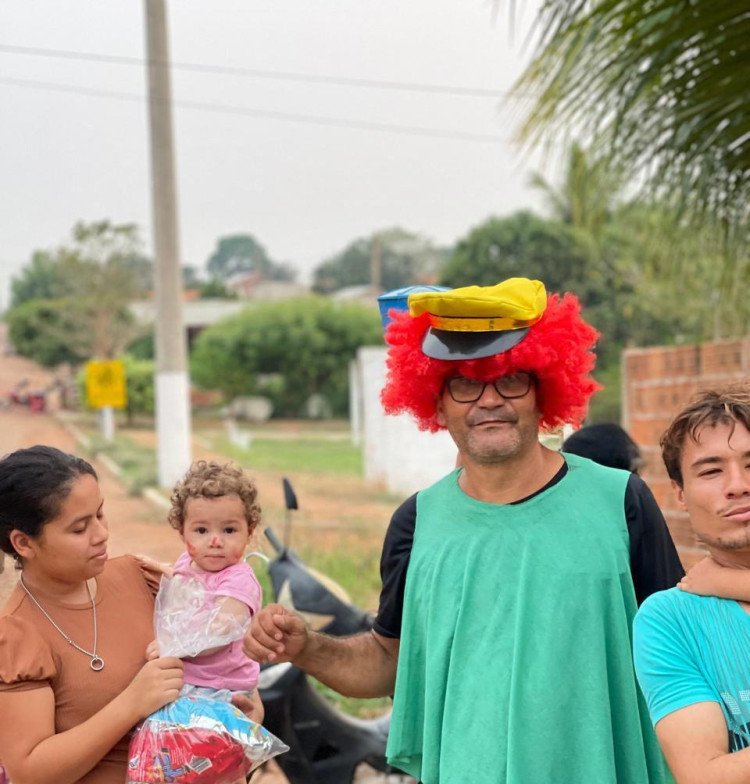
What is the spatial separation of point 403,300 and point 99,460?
704 inches

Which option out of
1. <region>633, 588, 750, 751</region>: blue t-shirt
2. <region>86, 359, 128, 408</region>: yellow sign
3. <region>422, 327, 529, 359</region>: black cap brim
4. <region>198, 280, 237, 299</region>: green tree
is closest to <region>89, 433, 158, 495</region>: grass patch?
<region>86, 359, 128, 408</region>: yellow sign

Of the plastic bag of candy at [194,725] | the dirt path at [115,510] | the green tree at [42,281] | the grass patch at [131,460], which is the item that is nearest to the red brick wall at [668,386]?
the dirt path at [115,510]

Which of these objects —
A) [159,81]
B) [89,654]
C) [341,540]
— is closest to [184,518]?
[89,654]

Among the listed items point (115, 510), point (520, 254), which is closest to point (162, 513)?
point (115, 510)

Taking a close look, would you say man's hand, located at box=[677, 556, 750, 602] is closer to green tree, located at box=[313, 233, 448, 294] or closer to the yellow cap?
the yellow cap

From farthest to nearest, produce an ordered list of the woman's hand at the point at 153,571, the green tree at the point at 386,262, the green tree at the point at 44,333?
the green tree at the point at 386,262 → the green tree at the point at 44,333 → the woman's hand at the point at 153,571

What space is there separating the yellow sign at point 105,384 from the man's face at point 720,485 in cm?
1634

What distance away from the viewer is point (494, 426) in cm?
250

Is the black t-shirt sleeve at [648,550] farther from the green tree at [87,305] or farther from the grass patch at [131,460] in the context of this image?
the green tree at [87,305]

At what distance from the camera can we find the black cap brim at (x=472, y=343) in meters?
2.49

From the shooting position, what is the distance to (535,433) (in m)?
2.55

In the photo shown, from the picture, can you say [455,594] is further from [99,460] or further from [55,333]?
[55,333]

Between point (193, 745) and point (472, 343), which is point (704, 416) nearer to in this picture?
point (472, 343)

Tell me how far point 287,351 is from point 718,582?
40.0m
